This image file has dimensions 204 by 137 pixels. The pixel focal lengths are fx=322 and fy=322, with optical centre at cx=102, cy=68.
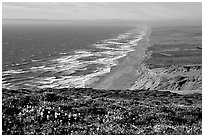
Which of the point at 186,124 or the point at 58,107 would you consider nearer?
the point at 186,124

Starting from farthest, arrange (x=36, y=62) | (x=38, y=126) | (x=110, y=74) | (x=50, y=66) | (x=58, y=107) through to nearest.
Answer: (x=36, y=62) < (x=50, y=66) < (x=110, y=74) < (x=58, y=107) < (x=38, y=126)

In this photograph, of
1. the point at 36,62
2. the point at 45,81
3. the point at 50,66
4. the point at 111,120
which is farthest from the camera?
the point at 36,62

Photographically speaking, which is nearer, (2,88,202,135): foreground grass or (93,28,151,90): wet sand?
(2,88,202,135): foreground grass

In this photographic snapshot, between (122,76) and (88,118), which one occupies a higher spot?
(88,118)

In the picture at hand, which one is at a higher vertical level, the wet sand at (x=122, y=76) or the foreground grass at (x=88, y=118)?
the foreground grass at (x=88, y=118)

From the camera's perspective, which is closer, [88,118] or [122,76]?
[88,118]

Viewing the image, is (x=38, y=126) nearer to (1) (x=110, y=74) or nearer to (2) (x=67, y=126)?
(2) (x=67, y=126)

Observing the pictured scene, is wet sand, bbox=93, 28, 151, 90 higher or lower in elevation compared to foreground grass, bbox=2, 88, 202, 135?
lower

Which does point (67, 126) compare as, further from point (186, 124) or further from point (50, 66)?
point (50, 66)

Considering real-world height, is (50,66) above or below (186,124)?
below

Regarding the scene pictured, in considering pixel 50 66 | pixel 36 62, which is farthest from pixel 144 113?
pixel 36 62

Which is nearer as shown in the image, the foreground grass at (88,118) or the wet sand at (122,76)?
the foreground grass at (88,118)
